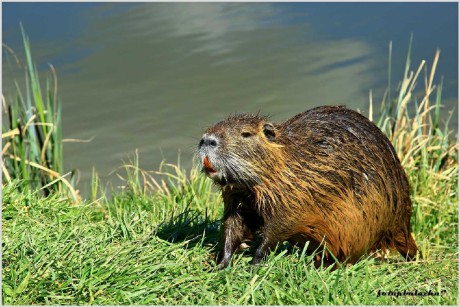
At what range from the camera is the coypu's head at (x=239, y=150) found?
3594mm

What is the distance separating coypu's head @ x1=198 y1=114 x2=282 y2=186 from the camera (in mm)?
3594

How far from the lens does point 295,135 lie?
3947 mm

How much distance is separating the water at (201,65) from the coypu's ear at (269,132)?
3.37 m

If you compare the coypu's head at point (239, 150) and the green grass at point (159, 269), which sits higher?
the coypu's head at point (239, 150)

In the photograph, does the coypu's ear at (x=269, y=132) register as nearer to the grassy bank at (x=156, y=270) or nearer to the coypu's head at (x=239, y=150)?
the coypu's head at (x=239, y=150)

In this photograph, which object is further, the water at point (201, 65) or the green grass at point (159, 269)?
the water at point (201, 65)

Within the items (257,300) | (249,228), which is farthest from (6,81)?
(257,300)

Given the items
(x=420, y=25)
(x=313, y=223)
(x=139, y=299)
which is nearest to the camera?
(x=139, y=299)

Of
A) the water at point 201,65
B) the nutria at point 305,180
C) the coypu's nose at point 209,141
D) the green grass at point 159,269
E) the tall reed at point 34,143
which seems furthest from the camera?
the water at point 201,65

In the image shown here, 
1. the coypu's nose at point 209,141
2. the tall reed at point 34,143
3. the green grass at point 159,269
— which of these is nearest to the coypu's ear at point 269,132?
the coypu's nose at point 209,141

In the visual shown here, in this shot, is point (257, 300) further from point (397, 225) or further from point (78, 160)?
point (78, 160)

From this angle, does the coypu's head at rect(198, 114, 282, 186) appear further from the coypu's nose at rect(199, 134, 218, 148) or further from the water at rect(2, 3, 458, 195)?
the water at rect(2, 3, 458, 195)

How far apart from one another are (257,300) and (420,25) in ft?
26.2

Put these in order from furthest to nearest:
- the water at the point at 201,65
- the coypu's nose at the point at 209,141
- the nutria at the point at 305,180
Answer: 1. the water at the point at 201,65
2. the nutria at the point at 305,180
3. the coypu's nose at the point at 209,141
